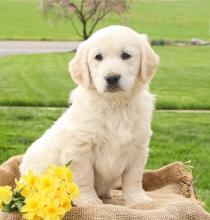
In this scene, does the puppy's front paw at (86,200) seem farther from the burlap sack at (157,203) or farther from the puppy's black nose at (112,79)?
the puppy's black nose at (112,79)

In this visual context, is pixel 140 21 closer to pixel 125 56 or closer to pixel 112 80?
pixel 125 56

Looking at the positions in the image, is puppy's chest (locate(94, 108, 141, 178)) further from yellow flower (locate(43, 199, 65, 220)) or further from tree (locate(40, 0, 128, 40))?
tree (locate(40, 0, 128, 40))

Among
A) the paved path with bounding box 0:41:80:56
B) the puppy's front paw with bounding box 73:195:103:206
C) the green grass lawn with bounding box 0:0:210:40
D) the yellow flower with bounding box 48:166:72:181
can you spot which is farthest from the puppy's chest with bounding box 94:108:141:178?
the green grass lawn with bounding box 0:0:210:40

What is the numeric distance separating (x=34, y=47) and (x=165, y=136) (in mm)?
19151

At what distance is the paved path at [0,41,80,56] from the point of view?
25656 mm

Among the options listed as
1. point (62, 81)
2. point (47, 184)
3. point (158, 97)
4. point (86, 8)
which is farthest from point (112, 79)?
point (86, 8)

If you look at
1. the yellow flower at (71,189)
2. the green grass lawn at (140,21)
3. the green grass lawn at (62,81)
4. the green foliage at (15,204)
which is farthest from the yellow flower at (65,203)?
the green grass lawn at (140,21)

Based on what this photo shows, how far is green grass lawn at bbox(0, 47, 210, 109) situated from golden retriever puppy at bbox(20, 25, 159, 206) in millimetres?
6906

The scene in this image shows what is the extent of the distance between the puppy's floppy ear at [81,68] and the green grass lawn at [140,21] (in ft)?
88.9

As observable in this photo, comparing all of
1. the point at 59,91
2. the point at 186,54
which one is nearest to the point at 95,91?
the point at 59,91

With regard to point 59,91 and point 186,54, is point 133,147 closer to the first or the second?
point 59,91

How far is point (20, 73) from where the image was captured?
17062 mm

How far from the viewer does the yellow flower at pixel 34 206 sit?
3.62 meters

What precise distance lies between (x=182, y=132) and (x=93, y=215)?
5.46m
